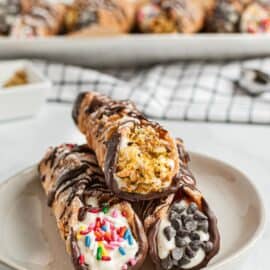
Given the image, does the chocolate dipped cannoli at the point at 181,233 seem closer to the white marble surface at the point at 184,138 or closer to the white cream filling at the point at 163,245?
the white cream filling at the point at 163,245

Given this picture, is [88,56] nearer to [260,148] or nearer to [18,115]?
[18,115]

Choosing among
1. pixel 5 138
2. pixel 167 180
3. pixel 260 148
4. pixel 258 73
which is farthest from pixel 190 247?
pixel 258 73

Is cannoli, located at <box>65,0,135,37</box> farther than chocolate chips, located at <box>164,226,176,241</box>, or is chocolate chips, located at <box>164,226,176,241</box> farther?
cannoli, located at <box>65,0,135,37</box>

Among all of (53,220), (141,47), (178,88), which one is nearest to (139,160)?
(53,220)

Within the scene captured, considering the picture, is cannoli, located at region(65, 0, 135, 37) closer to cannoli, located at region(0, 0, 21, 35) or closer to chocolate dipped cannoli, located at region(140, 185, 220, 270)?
cannoli, located at region(0, 0, 21, 35)

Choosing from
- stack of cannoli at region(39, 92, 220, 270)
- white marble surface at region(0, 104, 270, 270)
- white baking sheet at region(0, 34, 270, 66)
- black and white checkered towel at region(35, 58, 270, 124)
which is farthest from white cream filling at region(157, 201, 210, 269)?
white baking sheet at region(0, 34, 270, 66)
